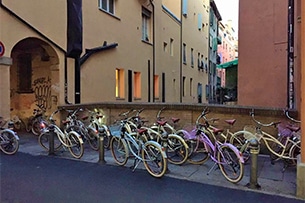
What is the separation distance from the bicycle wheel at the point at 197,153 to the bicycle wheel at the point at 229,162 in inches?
27.1

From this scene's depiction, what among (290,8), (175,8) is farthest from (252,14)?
(175,8)

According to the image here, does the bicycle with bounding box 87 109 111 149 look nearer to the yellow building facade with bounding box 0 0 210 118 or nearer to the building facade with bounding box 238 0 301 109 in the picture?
the yellow building facade with bounding box 0 0 210 118

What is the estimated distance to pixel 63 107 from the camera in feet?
34.6

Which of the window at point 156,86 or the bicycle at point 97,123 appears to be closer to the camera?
the bicycle at point 97,123

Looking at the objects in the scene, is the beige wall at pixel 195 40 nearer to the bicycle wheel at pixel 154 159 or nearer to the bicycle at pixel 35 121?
the bicycle at pixel 35 121

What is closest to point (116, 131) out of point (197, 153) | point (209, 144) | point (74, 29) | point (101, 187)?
point (197, 153)

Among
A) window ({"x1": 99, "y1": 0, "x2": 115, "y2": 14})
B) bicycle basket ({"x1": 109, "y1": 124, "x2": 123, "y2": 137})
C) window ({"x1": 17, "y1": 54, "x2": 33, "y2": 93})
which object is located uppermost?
window ({"x1": 99, "y1": 0, "x2": 115, "y2": 14})

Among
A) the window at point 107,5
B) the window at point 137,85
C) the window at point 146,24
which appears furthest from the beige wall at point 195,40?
the window at point 107,5

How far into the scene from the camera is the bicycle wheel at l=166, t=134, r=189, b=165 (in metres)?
6.00

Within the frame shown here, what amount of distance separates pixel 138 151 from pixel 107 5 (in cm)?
1005

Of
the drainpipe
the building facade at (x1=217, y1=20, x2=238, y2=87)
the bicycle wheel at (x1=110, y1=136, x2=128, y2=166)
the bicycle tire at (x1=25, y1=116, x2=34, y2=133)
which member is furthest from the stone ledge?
the building facade at (x1=217, y1=20, x2=238, y2=87)

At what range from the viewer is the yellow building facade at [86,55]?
31.7ft

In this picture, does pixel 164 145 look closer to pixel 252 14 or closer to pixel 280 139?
pixel 280 139

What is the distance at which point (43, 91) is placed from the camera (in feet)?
37.5
